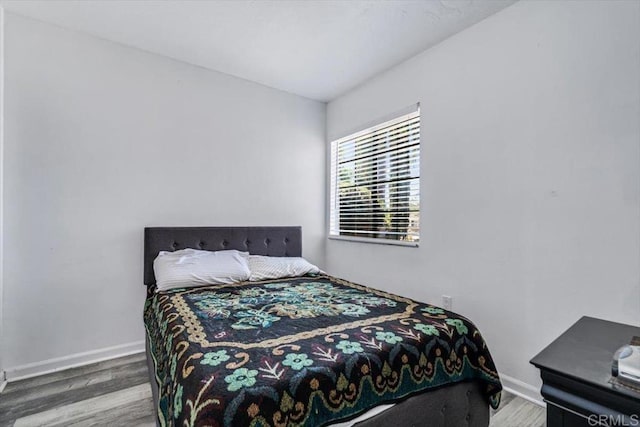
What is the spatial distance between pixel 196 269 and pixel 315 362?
155 centimetres

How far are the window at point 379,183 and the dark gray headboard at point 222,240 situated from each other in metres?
0.62

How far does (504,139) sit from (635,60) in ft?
2.30

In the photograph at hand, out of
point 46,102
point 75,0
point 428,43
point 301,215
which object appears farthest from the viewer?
point 301,215

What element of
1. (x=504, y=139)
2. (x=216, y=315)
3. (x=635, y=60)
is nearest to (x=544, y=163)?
(x=504, y=139)

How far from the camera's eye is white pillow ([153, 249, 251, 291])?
91.6 inches

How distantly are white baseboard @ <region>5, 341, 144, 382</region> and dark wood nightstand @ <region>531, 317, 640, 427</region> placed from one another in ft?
9.48

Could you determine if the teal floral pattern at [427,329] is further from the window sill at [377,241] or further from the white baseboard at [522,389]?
the window sill at [377,241]

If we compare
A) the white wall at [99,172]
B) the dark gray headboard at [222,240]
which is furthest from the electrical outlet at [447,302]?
the white wall at [99,172]

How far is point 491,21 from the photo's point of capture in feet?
7.28

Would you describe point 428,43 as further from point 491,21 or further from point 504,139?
point 504,139

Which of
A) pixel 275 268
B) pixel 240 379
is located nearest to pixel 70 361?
pixel 275 268

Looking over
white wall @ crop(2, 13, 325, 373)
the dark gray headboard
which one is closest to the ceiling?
white wall @ crop(2, 13, 325, 373)

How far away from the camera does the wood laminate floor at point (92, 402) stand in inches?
69.6

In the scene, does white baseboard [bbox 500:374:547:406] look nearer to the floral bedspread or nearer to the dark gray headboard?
the floral bedspread
